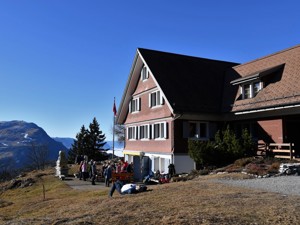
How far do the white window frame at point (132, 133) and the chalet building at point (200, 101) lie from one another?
24 centimetres

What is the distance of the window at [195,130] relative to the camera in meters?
26.8

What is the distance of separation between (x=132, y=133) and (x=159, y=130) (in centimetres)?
719

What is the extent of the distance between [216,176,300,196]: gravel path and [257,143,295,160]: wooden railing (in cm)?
407

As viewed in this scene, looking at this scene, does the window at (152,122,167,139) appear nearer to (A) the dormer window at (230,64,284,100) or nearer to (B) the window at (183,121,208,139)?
(B) the window at (183,121,208,139)

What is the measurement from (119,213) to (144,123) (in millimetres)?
22272

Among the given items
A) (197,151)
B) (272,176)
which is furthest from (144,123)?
(272,176)

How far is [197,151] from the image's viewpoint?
2262 cm

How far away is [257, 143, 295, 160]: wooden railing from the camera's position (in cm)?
2053

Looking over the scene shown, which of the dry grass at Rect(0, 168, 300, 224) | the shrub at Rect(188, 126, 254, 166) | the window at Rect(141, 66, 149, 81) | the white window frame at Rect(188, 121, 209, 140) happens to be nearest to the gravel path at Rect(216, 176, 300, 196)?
the dry grass at Rect(0, 168, 300, 224)

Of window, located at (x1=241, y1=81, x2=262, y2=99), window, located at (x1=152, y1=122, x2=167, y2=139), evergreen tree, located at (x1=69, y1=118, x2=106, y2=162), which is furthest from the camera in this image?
evergreen tree, located at (x1=69, y1=118, x2=106, y2=162)

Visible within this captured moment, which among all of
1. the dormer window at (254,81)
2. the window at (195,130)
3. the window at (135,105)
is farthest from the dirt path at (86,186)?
the dormer window at (254,81)

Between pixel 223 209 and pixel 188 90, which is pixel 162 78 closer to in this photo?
pixel 188 90

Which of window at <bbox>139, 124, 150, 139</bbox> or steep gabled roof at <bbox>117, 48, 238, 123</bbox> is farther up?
steep gabled roof at <bbox>117, 48, 238, 123</bbox>

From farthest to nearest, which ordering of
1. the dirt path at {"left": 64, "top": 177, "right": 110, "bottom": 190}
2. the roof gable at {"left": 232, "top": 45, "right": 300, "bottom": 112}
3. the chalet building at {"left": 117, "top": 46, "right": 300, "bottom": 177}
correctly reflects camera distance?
the dirt path at {"left": 64, "top": 177, "right": 110, "bottom": 190}, the chalet building at {"left": 117, "top": 46, "right": 300, "bottom": 177}, the roof gable at {"left": 232, "top": 45, "right": 300, "bottom": 112}
